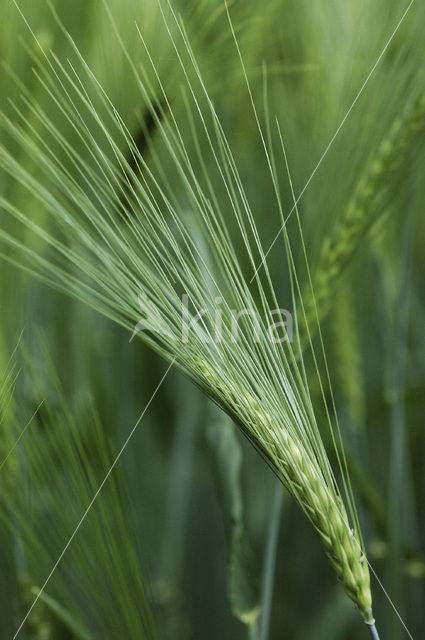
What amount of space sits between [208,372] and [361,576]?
0.09m

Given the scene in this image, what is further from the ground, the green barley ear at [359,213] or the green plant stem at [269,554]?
the green barley ear at [359,213]

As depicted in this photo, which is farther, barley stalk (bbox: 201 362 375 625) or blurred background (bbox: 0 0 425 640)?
blurred background (bbox: 0 0 425 640)

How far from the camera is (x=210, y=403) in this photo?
33 centimetres

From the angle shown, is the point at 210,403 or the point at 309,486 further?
the point at 210,403

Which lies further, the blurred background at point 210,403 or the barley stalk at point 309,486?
the blurred background at point 210,403

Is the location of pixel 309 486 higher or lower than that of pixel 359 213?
lower

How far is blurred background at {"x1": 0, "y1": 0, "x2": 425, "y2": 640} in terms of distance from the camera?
1.04ft

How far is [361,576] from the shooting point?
211 mm

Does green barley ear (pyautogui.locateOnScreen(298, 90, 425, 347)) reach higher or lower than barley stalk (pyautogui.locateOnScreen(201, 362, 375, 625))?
higher

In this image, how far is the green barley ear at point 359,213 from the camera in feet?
0.96

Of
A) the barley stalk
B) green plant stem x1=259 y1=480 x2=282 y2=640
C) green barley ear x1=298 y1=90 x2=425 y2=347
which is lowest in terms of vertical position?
green plant stem x1=259 y1=480 x2=282 y2=640

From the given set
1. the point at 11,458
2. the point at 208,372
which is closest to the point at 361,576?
the point at 208,372

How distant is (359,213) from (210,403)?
5.0 inches

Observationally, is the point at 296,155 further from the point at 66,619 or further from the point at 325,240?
the point at 66,619
